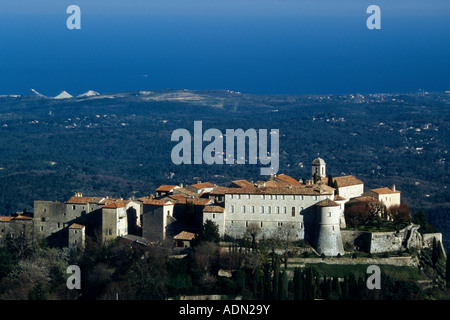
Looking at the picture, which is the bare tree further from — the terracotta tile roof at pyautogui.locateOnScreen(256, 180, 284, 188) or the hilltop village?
the terracotta tile roof at pyautogui.locateOnScreen(256, 180, 284, 188)

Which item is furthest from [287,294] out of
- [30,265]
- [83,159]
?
[83,159]

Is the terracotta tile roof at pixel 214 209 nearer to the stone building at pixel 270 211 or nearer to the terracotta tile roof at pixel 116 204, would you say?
the stone building at pixel 270 211

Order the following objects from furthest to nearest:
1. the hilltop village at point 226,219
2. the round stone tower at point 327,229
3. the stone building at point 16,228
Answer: the stone building at point 16,228
the hilltop village at point 226,219
the round stone tower at point 327,229

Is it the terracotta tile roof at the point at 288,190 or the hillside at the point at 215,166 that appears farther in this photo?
the hillside at the point at 215,166

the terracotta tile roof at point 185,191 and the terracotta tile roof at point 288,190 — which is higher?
the terracotta tile roof at point 288,190

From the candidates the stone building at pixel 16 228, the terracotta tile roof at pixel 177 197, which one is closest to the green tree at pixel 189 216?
the terracotta tile roof at pixel 177 197

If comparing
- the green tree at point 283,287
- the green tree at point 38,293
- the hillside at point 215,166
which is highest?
the green tree at point 283,287

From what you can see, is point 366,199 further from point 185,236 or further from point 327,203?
point 185,236
